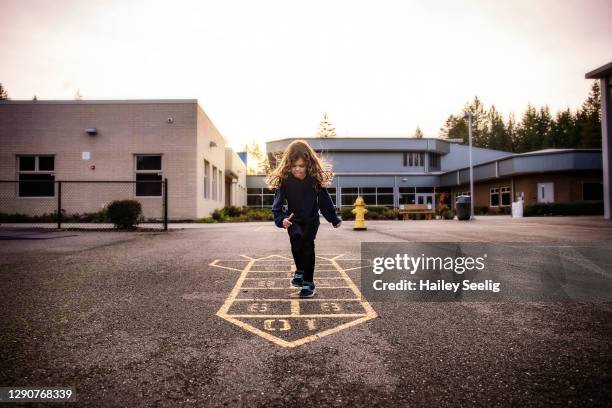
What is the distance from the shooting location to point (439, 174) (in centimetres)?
4609

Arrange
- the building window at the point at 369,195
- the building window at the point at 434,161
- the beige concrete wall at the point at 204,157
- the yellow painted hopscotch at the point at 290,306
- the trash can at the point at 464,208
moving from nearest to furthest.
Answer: the yellow painted hopscotch at the point at 290,306 < the beige concrete wall at the point at 204,157 < the trash can at the point at 464,208 < the building window at the point at 369,195 < the building window at the point at 434,161

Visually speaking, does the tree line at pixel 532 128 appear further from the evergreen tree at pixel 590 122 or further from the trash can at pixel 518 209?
the trash can at pixel 518 209

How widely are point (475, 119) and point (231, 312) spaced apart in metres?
106

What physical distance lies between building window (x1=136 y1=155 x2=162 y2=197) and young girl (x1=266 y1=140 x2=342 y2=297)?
16031mm

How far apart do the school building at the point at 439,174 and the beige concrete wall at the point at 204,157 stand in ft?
28.4

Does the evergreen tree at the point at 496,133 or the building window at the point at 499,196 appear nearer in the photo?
the building window at the point at 499,196

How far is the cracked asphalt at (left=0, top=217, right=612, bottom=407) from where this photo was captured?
2.03 m

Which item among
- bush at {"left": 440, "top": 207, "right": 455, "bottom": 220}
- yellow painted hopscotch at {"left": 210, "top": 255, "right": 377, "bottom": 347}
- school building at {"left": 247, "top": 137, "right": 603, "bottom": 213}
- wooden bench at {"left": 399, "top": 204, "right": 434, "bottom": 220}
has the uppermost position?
school building at {"left": 247, "top": 137, "right": 603, "bottom": 213}

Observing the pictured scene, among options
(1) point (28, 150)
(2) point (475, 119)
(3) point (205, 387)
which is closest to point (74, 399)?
(3) point (205, 387)

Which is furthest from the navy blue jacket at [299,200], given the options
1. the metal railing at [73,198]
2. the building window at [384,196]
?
the building window at [384,196]

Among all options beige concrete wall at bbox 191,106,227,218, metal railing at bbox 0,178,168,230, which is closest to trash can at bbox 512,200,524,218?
beige concrete wall at bbox 191,106,227,218

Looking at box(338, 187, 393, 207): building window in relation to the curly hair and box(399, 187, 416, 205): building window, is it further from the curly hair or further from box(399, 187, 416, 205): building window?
the curly hair

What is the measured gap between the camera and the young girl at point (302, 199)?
4195 millimetres

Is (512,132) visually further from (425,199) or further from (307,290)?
(307,290)
